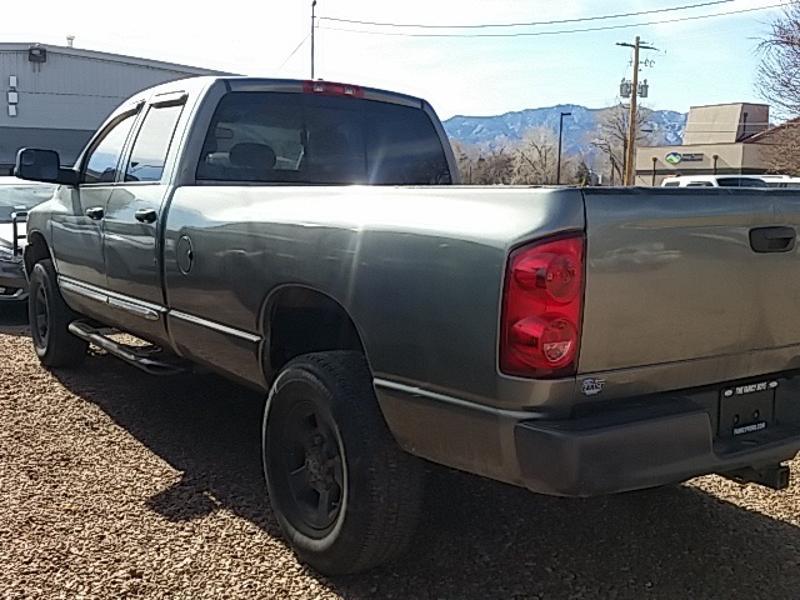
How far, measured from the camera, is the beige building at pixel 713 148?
5822 cm

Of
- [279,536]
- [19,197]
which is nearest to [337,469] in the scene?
[279,536]

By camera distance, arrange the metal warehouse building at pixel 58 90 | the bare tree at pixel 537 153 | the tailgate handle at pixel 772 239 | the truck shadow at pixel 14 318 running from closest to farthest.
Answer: the tailgate handle at pixel 772 239 → the truck shadow at pixel 14 318 → the metal warehouse building at pixel 58 90 → the bare tree at pixel 537 153

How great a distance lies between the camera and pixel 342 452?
10.7 feet

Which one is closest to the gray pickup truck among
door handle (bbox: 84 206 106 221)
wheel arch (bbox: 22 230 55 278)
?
door handle (bbox: 84 206 106 221)

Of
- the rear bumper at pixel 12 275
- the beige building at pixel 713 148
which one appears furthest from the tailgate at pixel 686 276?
the beige building at pixel 713 148

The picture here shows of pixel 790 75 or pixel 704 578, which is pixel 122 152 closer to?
pixel 704 578

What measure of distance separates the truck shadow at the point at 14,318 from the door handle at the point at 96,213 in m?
3.62

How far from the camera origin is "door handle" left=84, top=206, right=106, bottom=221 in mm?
5371

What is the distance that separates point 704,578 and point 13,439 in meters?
3.75

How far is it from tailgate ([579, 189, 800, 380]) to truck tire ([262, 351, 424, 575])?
86 centimetres

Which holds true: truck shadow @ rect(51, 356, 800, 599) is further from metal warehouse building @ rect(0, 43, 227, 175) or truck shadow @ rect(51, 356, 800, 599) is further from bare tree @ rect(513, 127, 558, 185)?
bare tree @ rect(513, 127, 558, 185)

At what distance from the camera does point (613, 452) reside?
2.66 meters

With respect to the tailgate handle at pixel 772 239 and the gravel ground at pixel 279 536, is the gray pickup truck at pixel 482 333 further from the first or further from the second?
the gravel ground at pixel 279 536

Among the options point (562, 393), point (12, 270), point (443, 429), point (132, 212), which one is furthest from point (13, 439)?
point (12, 270)
